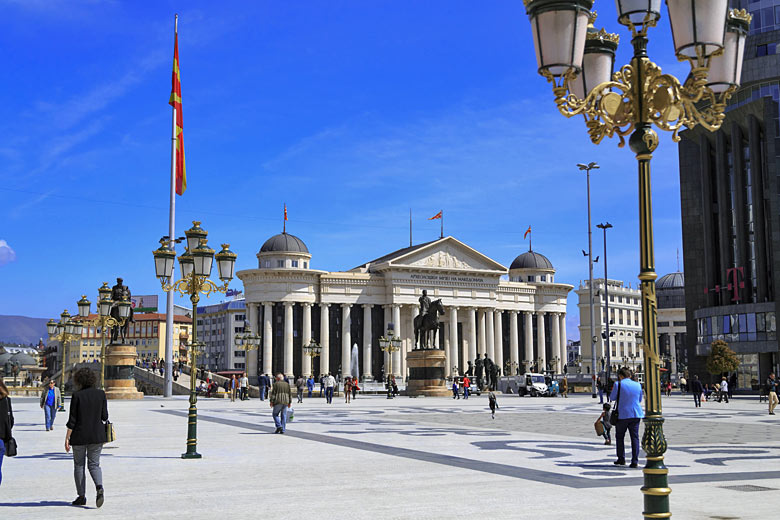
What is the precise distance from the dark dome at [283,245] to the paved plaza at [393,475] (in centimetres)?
8160

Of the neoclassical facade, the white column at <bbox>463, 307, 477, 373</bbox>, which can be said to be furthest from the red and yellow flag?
A: the white column at <bbox>463, 307, 477, 373</bbox>

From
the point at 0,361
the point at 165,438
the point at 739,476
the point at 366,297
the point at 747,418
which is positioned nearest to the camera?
the point at 739,476

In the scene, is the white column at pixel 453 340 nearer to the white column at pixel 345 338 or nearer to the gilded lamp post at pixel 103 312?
the white column at pixel 345 338

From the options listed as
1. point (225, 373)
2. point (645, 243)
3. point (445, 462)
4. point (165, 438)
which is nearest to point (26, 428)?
point (165, 438)

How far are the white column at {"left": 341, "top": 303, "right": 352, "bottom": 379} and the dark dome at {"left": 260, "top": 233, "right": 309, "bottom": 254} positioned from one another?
962 cm

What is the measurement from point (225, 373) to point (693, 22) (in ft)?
381

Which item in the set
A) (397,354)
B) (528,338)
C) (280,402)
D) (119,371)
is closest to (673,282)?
(528,338)

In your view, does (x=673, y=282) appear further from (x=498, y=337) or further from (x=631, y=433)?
(x=631, y=433)

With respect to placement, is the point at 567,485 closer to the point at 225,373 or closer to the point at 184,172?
the point at 184,172

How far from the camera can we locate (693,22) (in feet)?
24.2

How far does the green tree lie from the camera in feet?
203

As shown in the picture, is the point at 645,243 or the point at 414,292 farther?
the point at 414,292

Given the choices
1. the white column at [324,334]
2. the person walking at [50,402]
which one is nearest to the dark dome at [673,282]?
the white column at [324,334]

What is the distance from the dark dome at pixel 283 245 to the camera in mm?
105125
